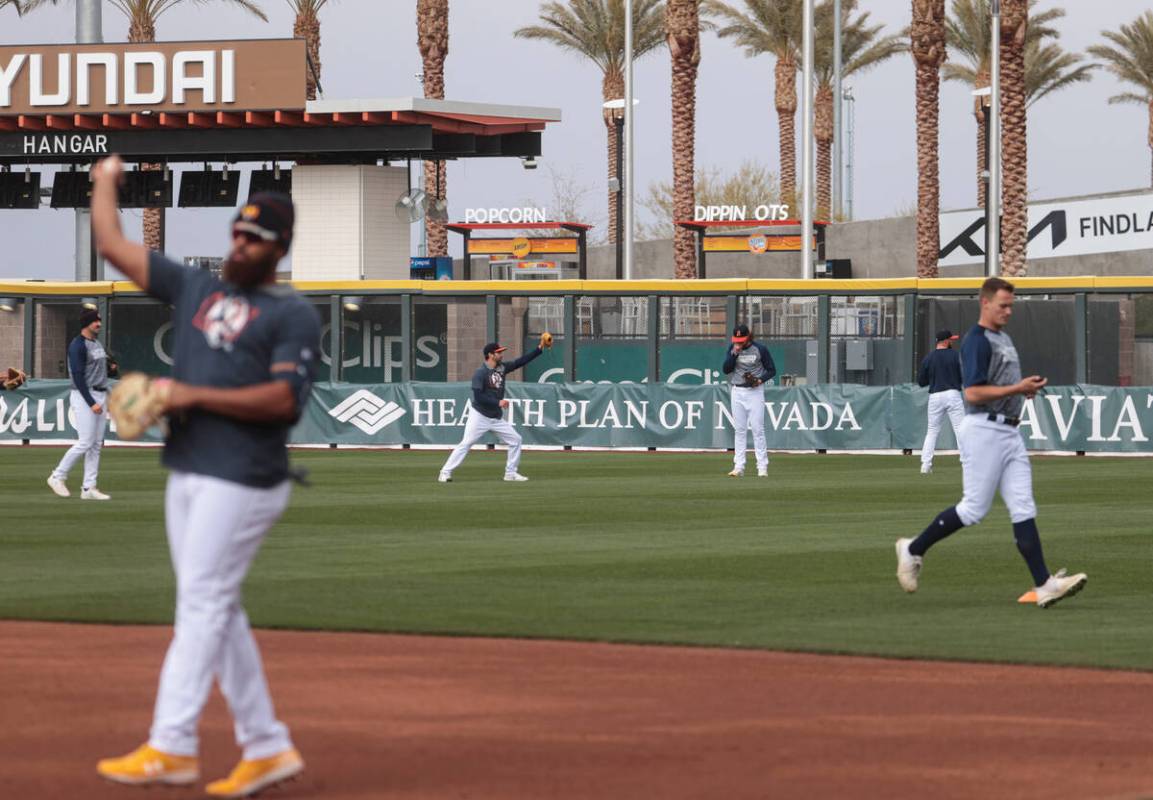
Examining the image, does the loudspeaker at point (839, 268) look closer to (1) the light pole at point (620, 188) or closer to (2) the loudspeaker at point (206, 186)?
(1) the light pole at point (620, 188)

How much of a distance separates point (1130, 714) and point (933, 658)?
1.62 m

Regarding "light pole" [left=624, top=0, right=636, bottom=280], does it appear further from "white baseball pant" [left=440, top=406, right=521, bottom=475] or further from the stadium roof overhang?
"white baseball pant" [left=440, top=406, right=521, bottom=475]

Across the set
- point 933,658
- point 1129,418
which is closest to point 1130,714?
point 933,658

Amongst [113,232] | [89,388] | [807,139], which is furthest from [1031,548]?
[807,139]

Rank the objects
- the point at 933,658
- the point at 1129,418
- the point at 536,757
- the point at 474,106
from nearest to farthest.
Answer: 1. the point at 536,757
2. the point at 933,658
3. the point at 1129,418
4. the point at 474,106

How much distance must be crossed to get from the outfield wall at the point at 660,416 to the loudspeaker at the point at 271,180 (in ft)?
29.1

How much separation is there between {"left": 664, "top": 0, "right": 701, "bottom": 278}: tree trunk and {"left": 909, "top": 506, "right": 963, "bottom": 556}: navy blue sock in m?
42.1

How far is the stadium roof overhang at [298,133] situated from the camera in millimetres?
42812

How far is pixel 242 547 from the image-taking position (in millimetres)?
6496

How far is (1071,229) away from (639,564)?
152 ft

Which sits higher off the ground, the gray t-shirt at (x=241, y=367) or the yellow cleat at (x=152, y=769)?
the gray t-shirt at (x=241, y=367)

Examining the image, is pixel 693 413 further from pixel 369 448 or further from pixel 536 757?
pixel 536 757

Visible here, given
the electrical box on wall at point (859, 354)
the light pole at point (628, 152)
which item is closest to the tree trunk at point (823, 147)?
the light pole at point (628, 152)

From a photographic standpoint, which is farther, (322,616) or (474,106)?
(474,106)
